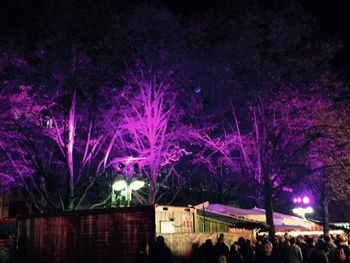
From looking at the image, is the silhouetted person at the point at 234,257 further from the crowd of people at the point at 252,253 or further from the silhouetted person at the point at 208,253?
the silhouetted person at the point at 208,253

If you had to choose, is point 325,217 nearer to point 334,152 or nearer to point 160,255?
point 334,152

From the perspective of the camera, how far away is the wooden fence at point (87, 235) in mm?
12992

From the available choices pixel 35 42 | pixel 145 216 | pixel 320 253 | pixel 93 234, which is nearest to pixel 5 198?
pixel 35 42

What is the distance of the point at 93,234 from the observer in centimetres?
1386

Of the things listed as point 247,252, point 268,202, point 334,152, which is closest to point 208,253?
point 247,252

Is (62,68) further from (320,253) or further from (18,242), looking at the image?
(320,253)

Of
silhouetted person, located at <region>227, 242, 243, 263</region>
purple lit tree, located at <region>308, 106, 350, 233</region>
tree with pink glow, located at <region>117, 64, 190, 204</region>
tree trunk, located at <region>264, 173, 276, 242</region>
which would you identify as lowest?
silhouetted person, located at <region>227, 242, 243, 263</region>

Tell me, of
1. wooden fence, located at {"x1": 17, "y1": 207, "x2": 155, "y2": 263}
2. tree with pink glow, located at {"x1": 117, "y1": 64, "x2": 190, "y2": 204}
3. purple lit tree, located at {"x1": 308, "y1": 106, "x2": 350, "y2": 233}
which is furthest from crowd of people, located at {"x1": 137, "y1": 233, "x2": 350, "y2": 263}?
tree with pink glow, located at {"x1": 117, "y1": 64, "x2": 190, "y2": 204}

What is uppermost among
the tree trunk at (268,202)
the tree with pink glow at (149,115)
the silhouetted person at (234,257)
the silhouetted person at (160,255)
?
the tree with pink glow at (149,115)

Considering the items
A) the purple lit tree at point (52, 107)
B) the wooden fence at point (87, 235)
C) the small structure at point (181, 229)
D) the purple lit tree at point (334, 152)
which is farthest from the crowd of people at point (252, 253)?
the purple lit tree at point (334, 152)

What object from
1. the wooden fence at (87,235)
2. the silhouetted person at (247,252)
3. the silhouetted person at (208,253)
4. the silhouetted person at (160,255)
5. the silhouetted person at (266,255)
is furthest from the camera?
the wooden fence at (87,235)

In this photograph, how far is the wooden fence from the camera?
13.0 metres

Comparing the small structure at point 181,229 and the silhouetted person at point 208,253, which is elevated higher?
the small structure at point 181,229

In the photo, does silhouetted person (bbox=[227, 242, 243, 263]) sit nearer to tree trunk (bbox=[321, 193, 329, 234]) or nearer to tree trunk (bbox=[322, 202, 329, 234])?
tree trunk (bbox=[322, 202, 329, 234])
